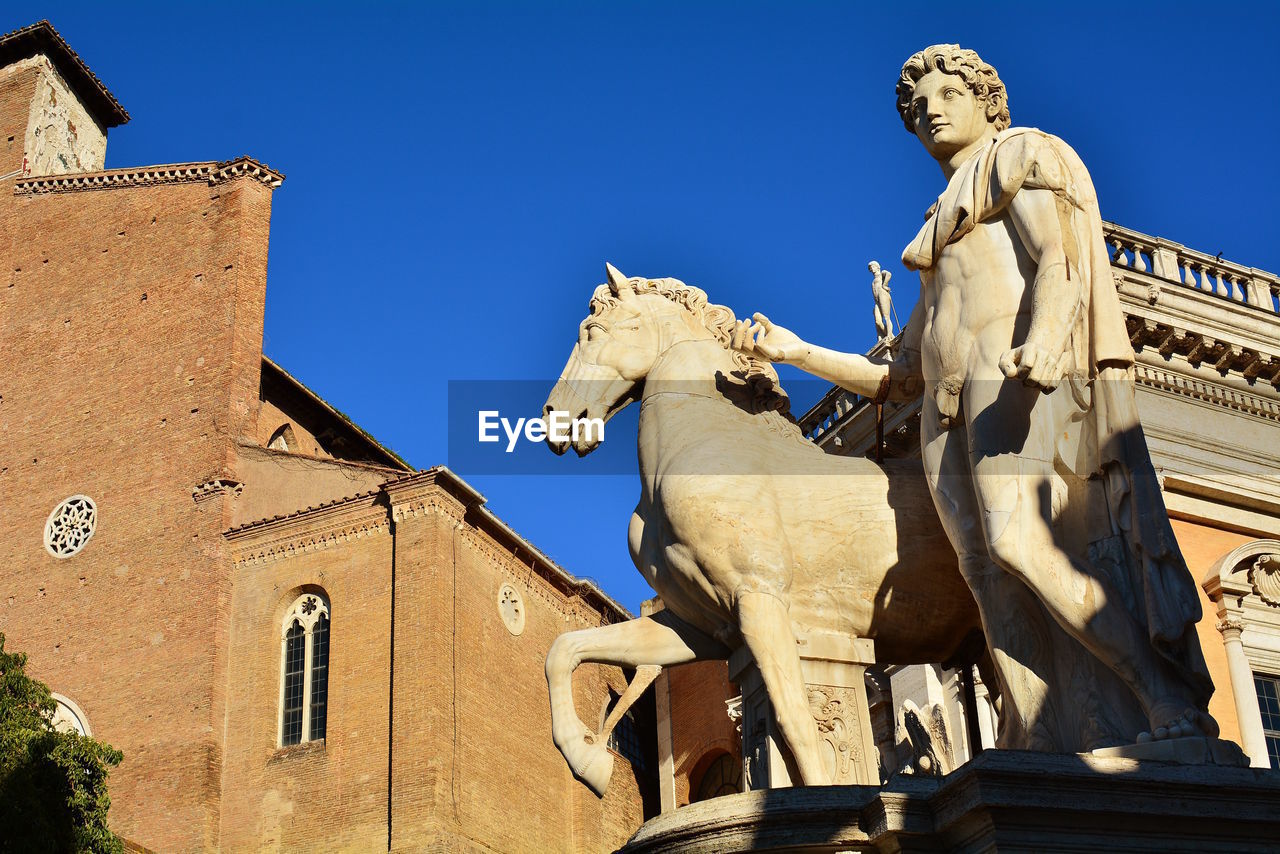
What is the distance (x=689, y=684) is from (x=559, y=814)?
13.1 feet

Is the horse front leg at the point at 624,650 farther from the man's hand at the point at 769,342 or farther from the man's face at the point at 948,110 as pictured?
the man's face at the point at 948,110

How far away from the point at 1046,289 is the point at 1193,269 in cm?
1211

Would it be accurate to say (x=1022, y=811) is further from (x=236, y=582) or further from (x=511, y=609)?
(x=236, y=582)

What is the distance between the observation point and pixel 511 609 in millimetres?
36781

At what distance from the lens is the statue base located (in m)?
5.71

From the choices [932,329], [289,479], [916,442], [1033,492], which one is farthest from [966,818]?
[289,479]

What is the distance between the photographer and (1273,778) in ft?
19.5

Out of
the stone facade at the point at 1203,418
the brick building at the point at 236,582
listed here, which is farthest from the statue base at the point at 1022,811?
the brick building at the point at 236,582

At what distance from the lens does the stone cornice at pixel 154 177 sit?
138 ft

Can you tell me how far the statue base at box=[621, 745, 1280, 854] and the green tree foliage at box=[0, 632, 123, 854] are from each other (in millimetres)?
19181

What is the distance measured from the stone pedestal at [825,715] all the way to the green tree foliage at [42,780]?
1830 centimetres

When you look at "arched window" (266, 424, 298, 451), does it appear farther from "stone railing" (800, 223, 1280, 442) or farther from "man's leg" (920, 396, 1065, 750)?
"man's leg" (920, 396, 1065, 750)

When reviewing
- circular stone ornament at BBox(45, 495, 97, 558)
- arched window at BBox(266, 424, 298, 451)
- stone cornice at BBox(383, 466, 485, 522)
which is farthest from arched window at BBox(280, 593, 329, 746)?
arched window at BBox(266, 424, 298, 451)

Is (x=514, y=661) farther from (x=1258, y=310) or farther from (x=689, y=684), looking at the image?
(x=1258, y=310)
